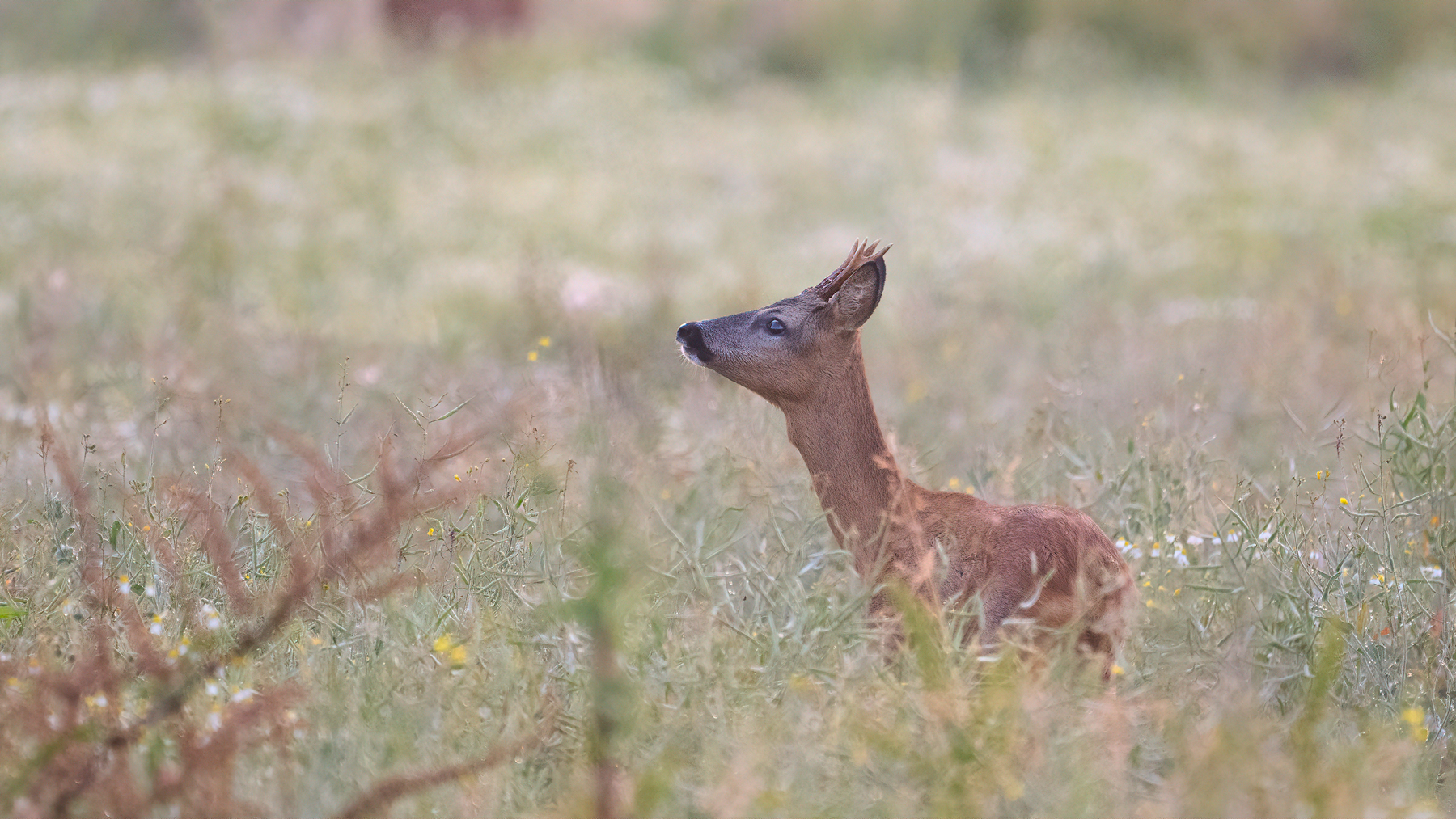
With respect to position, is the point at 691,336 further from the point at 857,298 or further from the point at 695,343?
the point at 857,298

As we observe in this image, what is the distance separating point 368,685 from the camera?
10.4 ft

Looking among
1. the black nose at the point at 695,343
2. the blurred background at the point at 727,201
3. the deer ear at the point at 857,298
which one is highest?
the deer ear at the point at 857,298

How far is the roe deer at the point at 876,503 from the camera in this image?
3.56 m

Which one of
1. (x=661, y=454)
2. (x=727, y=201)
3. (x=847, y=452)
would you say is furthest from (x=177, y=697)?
(x=727, y=201)

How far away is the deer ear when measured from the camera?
4.04 meters

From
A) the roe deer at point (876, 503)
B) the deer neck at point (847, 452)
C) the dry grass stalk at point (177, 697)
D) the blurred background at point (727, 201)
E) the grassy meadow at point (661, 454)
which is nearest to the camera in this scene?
the dry grass stalk at point (177, 697)

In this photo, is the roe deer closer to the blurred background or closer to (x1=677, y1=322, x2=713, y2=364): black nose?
(x1=677, y1=322, x2=713, y2=364): black nose

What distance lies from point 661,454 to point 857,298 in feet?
4.97

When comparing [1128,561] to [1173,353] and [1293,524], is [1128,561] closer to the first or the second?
[1293,524]

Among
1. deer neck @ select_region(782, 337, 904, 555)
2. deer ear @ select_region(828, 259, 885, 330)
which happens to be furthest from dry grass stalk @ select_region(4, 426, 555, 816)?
deer ear @ select_region(828, 259, 885, 330)

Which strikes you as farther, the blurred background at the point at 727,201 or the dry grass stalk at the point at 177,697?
the blurred background at the point at 727,201

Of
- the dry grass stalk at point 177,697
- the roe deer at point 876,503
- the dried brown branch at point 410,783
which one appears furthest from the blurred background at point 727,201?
the dried brown branch at point 410,783

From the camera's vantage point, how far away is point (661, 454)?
538cm

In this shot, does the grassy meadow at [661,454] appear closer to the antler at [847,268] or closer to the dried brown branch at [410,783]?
the dried brown branch at [410,783]
